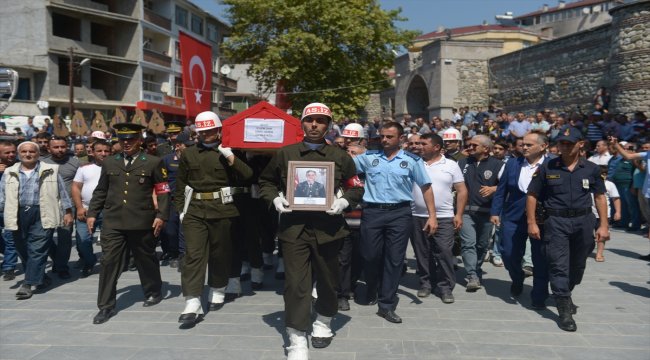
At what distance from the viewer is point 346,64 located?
101ft

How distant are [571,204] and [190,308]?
4006 millimetres

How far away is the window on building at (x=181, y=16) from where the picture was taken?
42856 mm

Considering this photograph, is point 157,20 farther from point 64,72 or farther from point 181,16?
point 64,72

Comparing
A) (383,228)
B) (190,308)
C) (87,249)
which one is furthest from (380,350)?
(87,249)

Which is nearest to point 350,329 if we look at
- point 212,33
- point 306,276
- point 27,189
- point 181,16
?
point 306,276

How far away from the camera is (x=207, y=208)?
19.3 feet

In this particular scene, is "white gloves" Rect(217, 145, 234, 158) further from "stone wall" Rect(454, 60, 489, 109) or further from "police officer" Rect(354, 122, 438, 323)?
"stone wall" Rect(454, 60, 489, 109)

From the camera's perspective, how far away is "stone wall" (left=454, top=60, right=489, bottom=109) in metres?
32.8

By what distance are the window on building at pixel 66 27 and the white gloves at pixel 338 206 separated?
3568 cm

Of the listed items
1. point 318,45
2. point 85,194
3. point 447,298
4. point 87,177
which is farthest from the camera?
point 318,45

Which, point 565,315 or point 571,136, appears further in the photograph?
point 571,136

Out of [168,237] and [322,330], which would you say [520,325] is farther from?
[168,237]

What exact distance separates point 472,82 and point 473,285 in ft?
91.1

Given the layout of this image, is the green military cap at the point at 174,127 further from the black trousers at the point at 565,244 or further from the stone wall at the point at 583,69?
the stone wall at the point at 583,69
